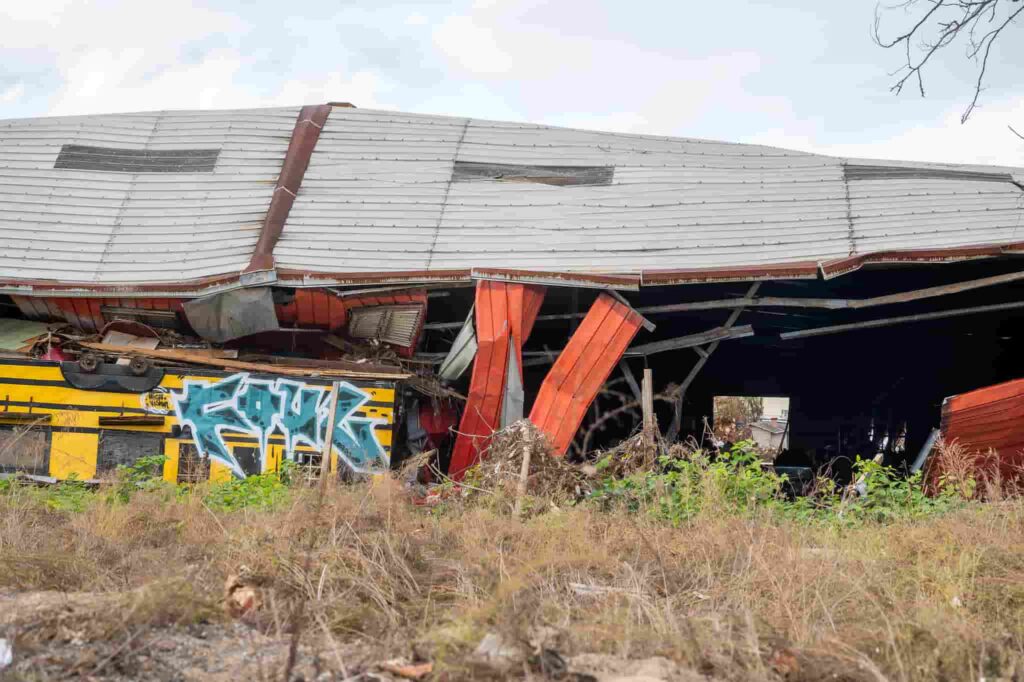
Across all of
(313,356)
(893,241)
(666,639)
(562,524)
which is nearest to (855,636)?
(666,639)

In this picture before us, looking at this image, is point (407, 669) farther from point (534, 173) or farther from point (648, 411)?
point (534, 173)

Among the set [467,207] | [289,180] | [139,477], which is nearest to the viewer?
[139,477]

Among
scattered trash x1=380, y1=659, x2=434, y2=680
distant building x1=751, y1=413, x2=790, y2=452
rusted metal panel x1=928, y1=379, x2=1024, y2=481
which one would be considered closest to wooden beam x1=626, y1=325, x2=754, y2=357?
rusted metal panel x1=928, y1=379, x2=1024, y2=481

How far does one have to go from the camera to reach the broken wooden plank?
40.0ft

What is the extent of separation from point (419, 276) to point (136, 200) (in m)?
5.44

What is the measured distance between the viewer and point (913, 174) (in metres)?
14.5

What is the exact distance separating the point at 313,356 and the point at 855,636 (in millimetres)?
9967

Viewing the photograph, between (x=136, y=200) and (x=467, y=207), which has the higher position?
(x=467, y=207)

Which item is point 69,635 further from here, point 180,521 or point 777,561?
point 777,561

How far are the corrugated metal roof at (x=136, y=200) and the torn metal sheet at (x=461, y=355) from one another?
3123mm

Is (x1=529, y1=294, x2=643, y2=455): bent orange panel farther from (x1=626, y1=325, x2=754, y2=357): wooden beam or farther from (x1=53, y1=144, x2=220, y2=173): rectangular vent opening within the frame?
(x1=53, y1=144, x2=220, y2=173): rectangular vent opening

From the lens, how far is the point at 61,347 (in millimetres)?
12867

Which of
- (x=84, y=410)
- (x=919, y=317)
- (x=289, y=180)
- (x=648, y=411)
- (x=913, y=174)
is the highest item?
(x=913, y=174)

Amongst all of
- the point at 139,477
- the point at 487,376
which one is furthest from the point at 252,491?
the point at 487,376
